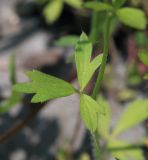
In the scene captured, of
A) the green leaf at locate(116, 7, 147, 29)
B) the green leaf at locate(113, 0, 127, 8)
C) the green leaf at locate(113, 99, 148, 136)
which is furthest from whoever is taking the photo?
the green leaf at locate(113, 99, 148, 136)

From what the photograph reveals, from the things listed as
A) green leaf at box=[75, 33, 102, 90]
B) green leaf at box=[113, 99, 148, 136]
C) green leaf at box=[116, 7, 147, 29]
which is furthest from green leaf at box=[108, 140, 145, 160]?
green leaf at box=[75, 33, 102, 90]

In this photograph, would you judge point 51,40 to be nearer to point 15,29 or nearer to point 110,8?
point 15,29

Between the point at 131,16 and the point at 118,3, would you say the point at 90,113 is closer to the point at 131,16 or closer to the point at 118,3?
the point at 118,3

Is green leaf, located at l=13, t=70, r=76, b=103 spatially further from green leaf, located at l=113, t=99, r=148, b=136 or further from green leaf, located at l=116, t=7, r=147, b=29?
green leaf, located at l=113, t=99, r=148, b=136

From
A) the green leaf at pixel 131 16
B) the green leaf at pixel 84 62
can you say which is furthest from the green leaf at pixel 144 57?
the green leaf at pixel 131 16

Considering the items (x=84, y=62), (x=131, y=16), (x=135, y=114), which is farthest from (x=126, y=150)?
(x=84, y=62)

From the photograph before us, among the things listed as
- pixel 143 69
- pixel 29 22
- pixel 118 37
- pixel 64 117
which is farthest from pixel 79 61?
pixel 29 22

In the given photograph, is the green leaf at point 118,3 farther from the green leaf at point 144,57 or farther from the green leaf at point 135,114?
the green leaf at point 135,114
